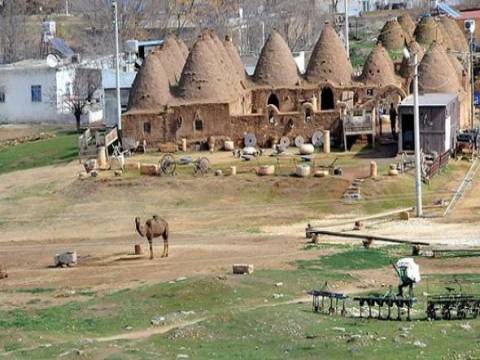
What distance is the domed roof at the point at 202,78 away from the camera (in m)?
63.9

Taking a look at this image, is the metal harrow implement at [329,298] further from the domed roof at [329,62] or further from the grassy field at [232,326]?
the domed roof at [329,62]

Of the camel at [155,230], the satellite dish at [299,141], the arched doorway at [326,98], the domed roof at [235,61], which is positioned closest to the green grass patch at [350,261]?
the camel at [155,230]

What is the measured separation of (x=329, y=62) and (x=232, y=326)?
43.4 meters

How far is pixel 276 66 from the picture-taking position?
6869 cm

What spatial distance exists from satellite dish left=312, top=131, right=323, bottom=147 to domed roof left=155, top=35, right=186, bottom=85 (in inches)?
311

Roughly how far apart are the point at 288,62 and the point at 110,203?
20226 mm

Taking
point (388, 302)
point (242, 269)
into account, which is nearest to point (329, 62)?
point (242, 269)

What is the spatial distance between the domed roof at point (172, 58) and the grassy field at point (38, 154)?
596cm

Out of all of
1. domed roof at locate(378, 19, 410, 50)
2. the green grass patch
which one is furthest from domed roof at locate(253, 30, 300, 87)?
the green grass patch

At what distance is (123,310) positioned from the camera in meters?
29.8

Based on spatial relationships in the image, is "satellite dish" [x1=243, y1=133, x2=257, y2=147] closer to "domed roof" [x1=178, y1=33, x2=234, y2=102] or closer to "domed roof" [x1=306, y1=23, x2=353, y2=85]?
"domed roof" [x1=178, y1=33, x2=234, y2=102]

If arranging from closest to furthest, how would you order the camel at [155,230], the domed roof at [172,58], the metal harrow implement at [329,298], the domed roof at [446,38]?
the metal harrow implement at [329,298]
the camel at [155,230]
the domed roof at [172,58]
the domed roof at [446,38]

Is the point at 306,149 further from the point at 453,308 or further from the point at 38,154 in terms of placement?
the point at 453,308

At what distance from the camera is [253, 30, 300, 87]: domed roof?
68.5 metres
